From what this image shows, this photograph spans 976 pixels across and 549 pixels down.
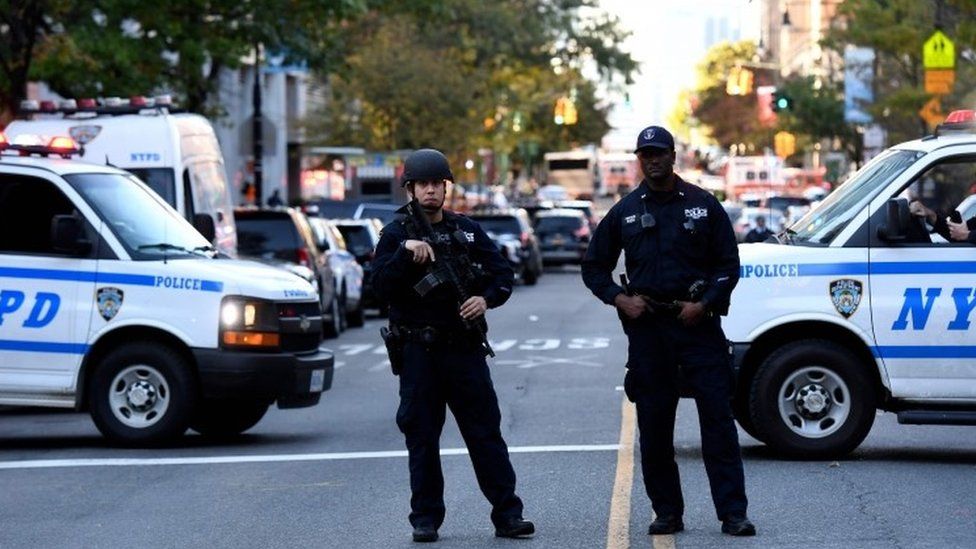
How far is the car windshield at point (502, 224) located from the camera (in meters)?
46.3

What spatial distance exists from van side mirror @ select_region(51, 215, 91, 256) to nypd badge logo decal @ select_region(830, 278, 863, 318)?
5.33 m

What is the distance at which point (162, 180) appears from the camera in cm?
2041

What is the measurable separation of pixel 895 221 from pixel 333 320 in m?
16.2

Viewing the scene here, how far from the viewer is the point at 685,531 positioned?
994cm

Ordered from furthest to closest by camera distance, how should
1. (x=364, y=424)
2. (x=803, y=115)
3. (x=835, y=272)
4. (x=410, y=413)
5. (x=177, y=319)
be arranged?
(x=803, y=115) < (x=364, y=424) < (x=177, y=319) < (x=835, y=272) < (x=410, y=413)

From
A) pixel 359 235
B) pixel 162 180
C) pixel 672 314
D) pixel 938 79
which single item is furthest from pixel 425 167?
pixel 359 235

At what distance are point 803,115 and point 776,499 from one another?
5485cm

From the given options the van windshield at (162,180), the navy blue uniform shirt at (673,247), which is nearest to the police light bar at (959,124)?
the navy blue uniform shirt at (673,247)

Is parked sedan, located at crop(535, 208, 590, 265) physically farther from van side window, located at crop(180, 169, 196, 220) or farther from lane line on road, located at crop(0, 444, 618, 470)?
lane line on road, located at crop(0, 444, 618, 470)

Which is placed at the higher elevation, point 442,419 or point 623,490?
point 442,419

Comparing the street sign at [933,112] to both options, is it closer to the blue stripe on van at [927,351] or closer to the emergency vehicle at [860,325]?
the emergency vehicle at [860,325]

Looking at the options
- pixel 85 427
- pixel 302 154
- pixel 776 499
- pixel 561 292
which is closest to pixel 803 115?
pixel 302 154

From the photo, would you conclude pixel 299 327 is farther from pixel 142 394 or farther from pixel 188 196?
pixel 188 196

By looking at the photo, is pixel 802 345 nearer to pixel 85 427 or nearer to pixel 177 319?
pixel 177 319
